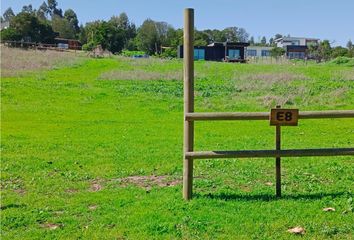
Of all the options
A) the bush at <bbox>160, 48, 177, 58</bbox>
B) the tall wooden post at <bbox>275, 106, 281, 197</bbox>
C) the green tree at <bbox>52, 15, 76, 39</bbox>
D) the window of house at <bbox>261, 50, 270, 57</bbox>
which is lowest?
the tall wooden post at <bbox>275, 106, 281, 197</bbox>

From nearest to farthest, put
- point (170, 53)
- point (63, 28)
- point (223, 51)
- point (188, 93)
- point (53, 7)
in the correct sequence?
point (188, 93) → point (170, 53) → point (223, 51) → point (63, 28) → point (53, 7)

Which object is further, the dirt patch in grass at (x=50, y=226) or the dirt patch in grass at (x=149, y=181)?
the dirt patch in grass at (x=149, y=181)

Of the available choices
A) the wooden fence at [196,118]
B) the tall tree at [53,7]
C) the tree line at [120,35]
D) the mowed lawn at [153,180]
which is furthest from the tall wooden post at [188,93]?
the tall tree at [53,7]

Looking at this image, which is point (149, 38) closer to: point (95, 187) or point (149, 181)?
point (149, 181)

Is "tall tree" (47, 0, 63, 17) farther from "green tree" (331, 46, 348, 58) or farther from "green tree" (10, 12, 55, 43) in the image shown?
"green tree" (331, 46, 348, 58)

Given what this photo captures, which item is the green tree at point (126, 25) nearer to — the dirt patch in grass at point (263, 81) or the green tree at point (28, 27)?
the green tree at point (28, 27)

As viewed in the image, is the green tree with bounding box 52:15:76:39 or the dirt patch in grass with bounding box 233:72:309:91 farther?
the green tree with bounding box 52:15:76:39

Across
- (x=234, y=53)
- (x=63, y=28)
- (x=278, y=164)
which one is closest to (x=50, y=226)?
(x=278, y=164)

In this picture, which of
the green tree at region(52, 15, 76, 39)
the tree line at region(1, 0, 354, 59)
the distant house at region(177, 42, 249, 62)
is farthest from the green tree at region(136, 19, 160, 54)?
the green tree at region(52, 15, 76, 39)

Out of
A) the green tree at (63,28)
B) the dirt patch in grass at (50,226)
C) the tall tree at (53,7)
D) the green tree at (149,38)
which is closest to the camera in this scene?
the dirt patch in grass at (50,226)

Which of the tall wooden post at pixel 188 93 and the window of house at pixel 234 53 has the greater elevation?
the window of house at pixel 234 53

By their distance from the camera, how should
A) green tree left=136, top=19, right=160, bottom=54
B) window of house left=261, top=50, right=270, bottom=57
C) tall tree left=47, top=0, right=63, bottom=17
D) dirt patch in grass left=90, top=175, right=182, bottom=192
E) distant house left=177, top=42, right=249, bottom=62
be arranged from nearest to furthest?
dirt patch in grass left=90, top=175, right=182, bottom=192, distant house left=177, top=42, right=249, bottom=62, green tree left=136, top=19, right=160, bottom=54, window of house left=261, top=50, right=270, bottom=57, tall tree left=47, top=0, right=63, bottom=17

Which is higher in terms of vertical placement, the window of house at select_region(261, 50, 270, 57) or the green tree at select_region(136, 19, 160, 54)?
the green tree at select_region(136, 19, 160, 54)

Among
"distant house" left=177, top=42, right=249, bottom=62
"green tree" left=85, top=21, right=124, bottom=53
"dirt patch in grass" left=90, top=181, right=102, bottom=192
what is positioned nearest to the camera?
"dirt patch in grass" left=90, top=181, right=102, bottom=192
